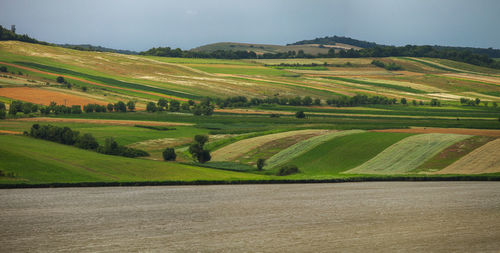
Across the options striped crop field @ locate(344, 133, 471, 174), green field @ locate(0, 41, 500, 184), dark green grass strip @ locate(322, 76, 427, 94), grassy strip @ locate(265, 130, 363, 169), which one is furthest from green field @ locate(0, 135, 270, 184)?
dark green grass strip @ locate(322, 76, 427, 94)

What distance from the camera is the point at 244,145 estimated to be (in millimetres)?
73812

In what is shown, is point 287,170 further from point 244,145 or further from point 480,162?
point 480,162

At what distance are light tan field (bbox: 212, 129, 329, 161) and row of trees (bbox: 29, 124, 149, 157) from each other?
34.6ft

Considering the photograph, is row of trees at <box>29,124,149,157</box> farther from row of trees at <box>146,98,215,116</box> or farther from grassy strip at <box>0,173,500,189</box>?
row of trees at <box>146,98,215,116</box>

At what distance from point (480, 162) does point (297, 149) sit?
23.8m

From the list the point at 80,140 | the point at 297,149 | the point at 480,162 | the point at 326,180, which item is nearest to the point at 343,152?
the point at 297,149

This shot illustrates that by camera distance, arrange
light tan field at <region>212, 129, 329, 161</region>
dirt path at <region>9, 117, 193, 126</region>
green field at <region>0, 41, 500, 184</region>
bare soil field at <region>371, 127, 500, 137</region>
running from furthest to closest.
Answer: dirt path at <region>9, 117, 193, 126</region> → bare soil field at <region>371, 127, 500, 137</region> → light tan field at <region>212, 129, 329, 161</region> → green field at <region>0, 41, 500, 184</region>

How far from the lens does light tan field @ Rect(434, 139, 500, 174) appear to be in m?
48.2

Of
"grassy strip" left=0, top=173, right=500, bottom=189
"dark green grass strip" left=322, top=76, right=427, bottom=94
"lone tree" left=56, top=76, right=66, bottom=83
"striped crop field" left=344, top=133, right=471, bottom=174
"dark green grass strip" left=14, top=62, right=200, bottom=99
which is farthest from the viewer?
"dark green grass strip" left=322, top=76, right=427, bottom=94

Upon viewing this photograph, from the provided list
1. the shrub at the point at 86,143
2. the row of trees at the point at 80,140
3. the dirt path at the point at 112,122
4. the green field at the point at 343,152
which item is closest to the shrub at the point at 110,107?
the dirt path at the point at 112,122

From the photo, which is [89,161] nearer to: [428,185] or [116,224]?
[116,224]

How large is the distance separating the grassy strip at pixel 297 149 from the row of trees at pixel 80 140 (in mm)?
18396

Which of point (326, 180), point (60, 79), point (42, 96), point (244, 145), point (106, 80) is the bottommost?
point (244, 145)

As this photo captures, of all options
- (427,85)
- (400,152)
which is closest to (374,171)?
(400,152)
